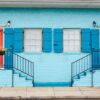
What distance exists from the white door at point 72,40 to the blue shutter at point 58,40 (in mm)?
203

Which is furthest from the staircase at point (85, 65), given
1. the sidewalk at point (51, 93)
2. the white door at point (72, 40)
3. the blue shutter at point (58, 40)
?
the sidewalk at point (51, 93)

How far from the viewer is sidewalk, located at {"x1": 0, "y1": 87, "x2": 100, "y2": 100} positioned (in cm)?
1603

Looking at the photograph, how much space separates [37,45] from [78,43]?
1.87 metres

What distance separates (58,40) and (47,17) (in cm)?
115

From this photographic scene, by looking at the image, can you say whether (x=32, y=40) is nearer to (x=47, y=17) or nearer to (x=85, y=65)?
(x=47, y=17)

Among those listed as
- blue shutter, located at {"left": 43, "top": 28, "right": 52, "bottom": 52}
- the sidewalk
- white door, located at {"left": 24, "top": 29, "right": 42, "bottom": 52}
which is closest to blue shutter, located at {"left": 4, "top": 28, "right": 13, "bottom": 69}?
white door, located at {"left": 24, "top": 29, "right": 42, "bottom": 52}

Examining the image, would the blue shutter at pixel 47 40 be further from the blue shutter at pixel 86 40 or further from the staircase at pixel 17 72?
the blue shutter at pixel 86 40

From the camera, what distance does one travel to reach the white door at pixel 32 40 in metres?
19.8

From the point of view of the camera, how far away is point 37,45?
1980 centimetres

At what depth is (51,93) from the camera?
16875 millimetres

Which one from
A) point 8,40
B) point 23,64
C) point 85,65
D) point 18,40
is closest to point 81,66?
point 85,65

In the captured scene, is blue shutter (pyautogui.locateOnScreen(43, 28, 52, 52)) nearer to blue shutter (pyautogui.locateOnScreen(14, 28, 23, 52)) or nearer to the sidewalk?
blue shutter (pyautogui.locateOnScreen(14, 28, 23, 52))

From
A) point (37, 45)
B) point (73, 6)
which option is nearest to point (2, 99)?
point (37, 45)

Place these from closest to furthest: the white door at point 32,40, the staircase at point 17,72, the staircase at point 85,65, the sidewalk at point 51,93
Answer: the sidewalk at point 51,93
the staircase at point 17,72
the staircase at point 85,65
the white door at point 32,40
